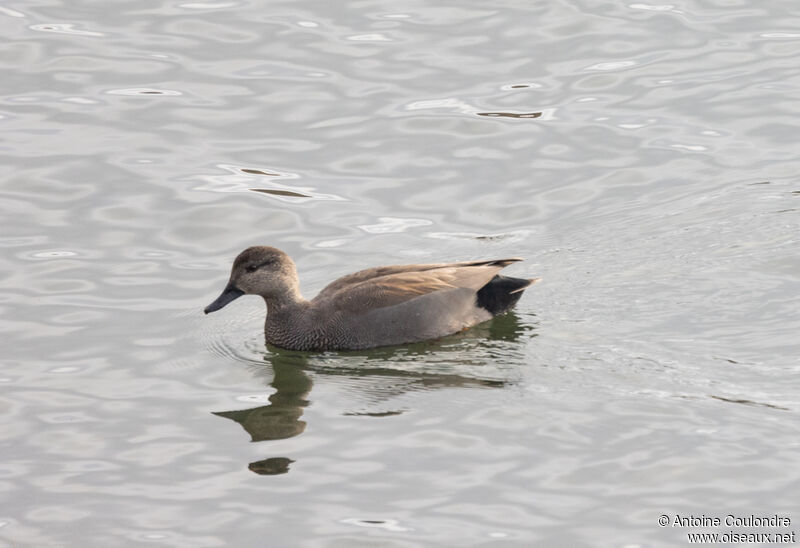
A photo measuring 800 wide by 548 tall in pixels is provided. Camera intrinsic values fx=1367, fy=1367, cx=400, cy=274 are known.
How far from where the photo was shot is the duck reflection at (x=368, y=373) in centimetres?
1020

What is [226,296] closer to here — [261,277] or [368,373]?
[261,277]

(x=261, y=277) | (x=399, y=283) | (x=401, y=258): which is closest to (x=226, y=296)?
(x=261, y=277)

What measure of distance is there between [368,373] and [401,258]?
97.3 inches

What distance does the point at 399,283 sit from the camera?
12117 mm

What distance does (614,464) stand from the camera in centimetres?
912

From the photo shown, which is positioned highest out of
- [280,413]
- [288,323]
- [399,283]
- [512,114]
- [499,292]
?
[512,114]

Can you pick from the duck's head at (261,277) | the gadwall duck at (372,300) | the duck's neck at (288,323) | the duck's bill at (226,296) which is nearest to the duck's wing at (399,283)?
the gadwall duck at (372,300)

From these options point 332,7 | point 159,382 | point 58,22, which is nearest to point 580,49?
point 332,7

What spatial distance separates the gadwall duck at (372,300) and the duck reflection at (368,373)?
0.12 m

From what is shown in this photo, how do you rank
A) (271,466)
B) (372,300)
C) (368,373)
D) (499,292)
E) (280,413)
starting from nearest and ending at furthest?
(271,466), (280,413), (368,373), (372,300), (499,292)

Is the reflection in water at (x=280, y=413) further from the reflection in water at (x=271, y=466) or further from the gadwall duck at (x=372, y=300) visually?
the gadwall duck at (x=372, y=300)

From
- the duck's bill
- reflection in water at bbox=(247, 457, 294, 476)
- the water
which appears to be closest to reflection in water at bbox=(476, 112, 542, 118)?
the water

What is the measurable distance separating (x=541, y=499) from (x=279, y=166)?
7430 millimetres

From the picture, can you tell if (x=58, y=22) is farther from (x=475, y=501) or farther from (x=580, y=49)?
(x=475, y=501)
